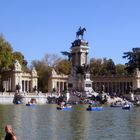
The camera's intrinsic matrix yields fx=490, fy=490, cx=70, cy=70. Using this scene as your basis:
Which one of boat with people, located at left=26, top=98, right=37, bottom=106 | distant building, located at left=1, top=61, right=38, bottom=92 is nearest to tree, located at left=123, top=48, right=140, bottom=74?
distant building, located at left=1, top=61, right=38, bottom=92

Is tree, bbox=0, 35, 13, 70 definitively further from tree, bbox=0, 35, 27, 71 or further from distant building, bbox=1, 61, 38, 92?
distant building, bbox=1, 61, 38, 92

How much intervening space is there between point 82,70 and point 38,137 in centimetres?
7580

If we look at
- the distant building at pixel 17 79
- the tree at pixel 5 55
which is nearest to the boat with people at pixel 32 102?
the distant building at pixel 17 79

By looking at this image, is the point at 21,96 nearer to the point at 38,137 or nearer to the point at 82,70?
the point at 82,70

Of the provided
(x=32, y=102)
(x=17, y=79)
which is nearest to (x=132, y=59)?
(x=17, y=79)

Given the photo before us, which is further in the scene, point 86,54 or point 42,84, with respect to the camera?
point 42,84

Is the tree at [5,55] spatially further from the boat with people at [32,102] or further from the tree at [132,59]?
the tree at [132,59]

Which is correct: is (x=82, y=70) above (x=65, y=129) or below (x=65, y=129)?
above

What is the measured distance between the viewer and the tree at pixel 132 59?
447 feet

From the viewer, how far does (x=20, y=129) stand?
3847 centimetres

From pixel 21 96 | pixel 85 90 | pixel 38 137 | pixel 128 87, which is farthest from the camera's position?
pixel 128 87

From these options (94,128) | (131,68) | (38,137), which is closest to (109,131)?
(94,128)

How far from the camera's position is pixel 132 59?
139875mm

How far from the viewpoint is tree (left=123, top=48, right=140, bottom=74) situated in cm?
13625
